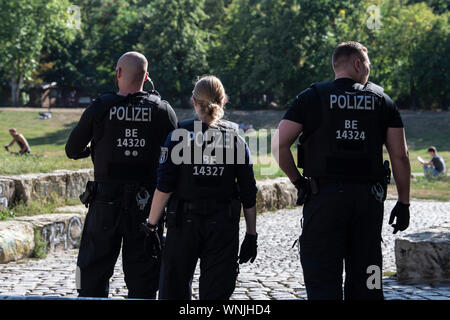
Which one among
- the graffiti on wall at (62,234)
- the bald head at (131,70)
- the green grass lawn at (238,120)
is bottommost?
the graffiti on wall at (62,234)

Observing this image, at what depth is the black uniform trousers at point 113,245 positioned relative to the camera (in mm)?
4871

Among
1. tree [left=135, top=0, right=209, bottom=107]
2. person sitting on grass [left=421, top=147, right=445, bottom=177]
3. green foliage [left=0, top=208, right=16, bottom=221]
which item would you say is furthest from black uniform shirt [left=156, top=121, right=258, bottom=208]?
tree [left=135, top=0, right=209, bottom=107]

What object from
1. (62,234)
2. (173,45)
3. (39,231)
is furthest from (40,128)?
(39,231)

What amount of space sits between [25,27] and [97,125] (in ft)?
174

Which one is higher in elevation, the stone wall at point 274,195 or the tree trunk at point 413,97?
the tree trunk at point 413,97

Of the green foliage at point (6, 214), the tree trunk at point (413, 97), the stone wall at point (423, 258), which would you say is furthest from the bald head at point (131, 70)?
the tree trunk at point (413, 97)

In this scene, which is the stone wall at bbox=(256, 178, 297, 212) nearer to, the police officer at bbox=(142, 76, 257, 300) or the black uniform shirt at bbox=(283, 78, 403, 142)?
the black uniform shirt at bbox=(283, 78, 403, 142)

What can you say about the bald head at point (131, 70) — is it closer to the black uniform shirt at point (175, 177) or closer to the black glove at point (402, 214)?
the black uniform shirt at point (175, 177)

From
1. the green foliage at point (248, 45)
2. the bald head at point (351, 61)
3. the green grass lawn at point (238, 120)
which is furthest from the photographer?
the green foliage at point (248, 45)

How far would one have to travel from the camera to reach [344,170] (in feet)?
14.7

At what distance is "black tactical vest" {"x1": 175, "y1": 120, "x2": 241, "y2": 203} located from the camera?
4.35m

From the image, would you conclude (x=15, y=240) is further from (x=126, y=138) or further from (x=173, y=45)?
(x=173, y=45)

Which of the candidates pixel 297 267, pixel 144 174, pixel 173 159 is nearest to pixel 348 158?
pixel 173 159
